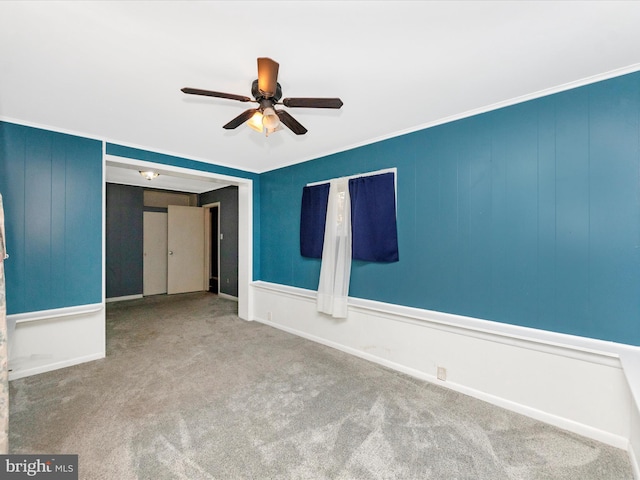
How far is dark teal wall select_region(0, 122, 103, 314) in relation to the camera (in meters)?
2.60

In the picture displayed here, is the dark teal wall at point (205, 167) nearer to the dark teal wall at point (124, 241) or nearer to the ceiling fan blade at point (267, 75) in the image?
the ceiling fan blade at point (267, 75)

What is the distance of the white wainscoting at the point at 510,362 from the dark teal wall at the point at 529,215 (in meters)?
0.15

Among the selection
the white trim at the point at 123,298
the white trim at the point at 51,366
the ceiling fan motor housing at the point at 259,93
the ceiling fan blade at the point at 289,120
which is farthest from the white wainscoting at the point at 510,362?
the white trim at the point at 123,298

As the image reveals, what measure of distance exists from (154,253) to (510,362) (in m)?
6.57

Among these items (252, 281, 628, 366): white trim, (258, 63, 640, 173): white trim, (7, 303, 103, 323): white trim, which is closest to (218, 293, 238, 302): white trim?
(7, 303, 103, 323): white trim

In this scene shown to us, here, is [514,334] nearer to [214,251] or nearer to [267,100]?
[267,100]

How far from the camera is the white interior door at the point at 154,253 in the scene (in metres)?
6.09

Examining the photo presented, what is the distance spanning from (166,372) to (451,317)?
Result: 2712 millimetres

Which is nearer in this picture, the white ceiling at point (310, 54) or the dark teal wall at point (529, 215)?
the white ceiling at point (310, 54)

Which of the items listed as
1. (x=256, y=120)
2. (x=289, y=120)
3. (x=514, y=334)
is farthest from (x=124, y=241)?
(x=514, y=334)

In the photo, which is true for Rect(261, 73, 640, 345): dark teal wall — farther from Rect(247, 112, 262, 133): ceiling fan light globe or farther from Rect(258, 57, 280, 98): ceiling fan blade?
Rect(258, 57, 280, 98): ceiling fan blade

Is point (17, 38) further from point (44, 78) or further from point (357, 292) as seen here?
point (357, 292)

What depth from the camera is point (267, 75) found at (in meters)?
1.59

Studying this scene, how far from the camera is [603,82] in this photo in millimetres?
1888
